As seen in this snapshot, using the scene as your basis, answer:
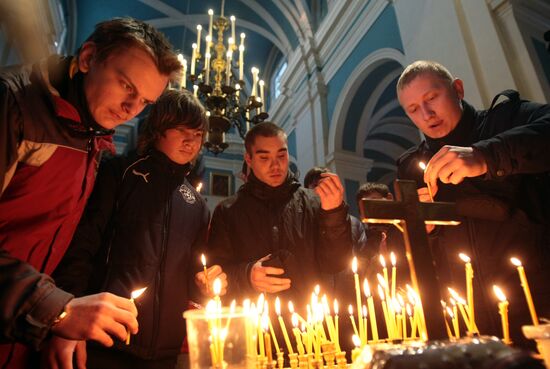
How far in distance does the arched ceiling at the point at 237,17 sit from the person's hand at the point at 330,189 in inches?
294

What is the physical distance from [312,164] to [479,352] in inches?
290

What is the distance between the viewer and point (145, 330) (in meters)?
1.60

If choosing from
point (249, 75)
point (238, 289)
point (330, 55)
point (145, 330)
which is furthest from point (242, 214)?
point (249, 75)

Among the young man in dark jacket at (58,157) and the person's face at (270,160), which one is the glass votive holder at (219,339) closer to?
the young man in dark jacket at (58,157)

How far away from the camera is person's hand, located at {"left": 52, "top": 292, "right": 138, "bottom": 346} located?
955mm

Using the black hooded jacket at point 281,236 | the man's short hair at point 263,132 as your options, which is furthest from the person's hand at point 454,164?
the man's short hair at point 263,132


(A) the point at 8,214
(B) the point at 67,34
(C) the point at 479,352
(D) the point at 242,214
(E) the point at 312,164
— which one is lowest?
(C) the point at 479,352

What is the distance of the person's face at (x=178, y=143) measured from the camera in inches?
83.7

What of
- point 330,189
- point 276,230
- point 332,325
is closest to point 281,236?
point 276,230

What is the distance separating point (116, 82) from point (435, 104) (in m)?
Answer: 1.79

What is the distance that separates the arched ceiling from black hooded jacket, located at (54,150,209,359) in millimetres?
7579

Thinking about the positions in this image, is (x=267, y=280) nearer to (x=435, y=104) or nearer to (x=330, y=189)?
(x=330, y=189)

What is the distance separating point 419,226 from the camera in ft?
3.32

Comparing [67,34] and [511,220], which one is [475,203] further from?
[67,34]
